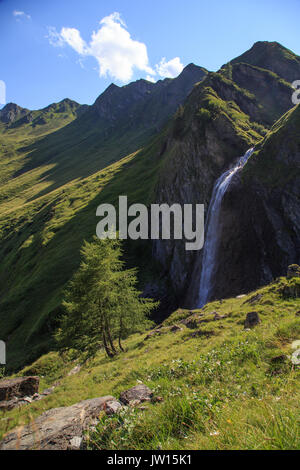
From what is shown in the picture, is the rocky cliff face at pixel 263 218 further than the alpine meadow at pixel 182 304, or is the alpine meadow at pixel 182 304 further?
the rocky cliff face at pixel 263 218

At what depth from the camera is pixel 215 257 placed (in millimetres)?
35625

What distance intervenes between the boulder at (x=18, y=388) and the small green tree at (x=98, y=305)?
6300 mm

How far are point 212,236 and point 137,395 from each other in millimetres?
33285

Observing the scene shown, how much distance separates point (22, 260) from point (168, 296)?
55480 millimetres

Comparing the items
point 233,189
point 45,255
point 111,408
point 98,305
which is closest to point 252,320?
point 111,408

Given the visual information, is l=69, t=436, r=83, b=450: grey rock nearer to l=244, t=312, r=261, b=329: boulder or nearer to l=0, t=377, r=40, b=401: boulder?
l=244, t=312, r=261, b=329: boulder

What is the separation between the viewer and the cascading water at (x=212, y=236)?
35219mm

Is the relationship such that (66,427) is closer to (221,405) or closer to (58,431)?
(58,431)

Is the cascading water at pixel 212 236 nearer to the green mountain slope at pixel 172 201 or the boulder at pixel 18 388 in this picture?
the green mountain slope at pixel 172 201

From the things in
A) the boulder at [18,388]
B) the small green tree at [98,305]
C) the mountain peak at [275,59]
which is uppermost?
the mountain peak at [275,59]

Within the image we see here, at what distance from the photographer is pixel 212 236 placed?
124 ft

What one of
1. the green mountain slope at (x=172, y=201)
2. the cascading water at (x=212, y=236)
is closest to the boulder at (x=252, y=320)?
the green mountain slope at (x=172, y=201)
